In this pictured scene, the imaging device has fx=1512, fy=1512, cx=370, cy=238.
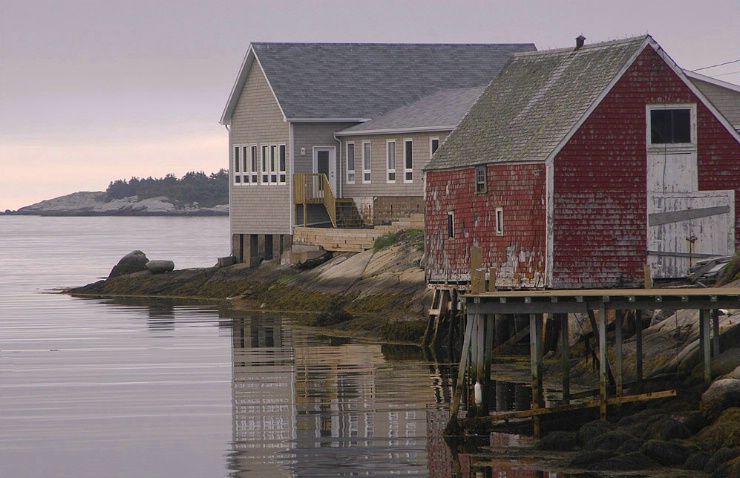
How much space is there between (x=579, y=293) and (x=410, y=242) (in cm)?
2103

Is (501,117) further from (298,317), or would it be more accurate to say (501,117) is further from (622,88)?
(298,317)

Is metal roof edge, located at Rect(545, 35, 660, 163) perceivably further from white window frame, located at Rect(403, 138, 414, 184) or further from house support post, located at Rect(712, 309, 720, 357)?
white window frame, located at Rect(403, 138, 414, 184)

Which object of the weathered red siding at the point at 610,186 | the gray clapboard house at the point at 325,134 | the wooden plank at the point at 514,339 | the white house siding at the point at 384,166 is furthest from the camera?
the gray clapboard house at the point at 325,134

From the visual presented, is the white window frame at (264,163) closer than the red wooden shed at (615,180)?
No

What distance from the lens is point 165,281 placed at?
56.3 metres

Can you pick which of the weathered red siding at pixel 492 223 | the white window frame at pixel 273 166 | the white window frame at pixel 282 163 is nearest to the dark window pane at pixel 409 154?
the white window frame at pixel 282 163

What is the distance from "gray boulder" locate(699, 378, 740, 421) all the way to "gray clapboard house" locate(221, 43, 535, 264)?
2841 cm

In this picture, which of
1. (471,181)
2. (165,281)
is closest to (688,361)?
(471,181)

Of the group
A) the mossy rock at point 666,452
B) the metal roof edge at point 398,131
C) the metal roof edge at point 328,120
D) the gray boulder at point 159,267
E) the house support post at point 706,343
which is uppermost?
the metal roof edge at point 328,120

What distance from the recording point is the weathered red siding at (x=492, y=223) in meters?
30.9

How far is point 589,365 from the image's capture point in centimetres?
2830

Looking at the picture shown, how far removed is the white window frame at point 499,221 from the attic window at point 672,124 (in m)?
3.49

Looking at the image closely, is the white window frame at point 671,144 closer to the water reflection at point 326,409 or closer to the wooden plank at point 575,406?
the water reflection at point 326,409

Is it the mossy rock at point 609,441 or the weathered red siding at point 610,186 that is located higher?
the weathered red siding at point 610,186
